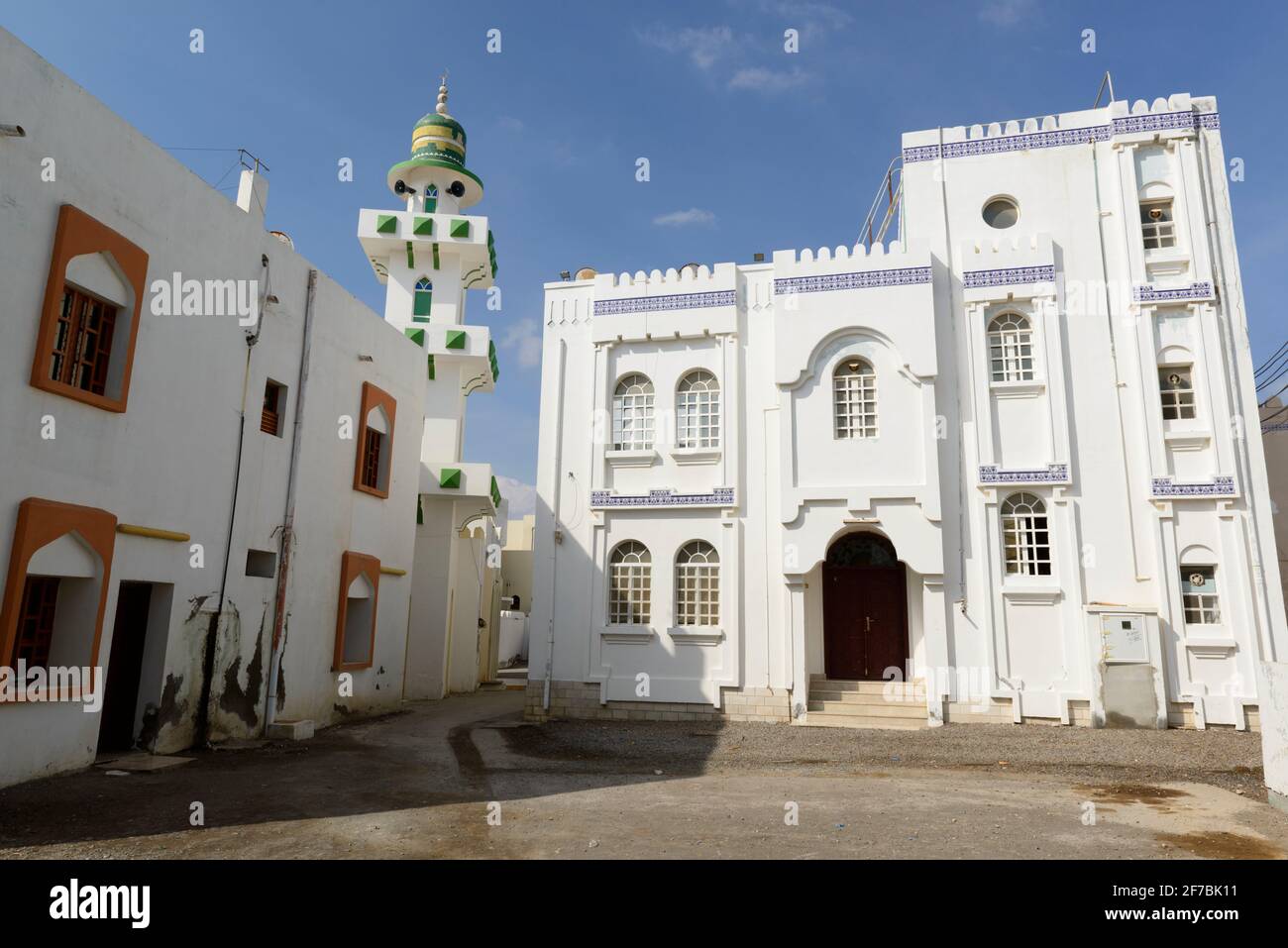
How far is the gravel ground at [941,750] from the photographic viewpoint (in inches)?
447

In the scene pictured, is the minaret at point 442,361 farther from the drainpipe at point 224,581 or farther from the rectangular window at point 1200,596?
the rectangular window at point 1200,596

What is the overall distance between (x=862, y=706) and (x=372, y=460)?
35.0 ft

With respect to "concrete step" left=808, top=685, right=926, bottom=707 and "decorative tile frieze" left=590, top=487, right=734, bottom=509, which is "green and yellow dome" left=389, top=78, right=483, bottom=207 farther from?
"concrete step" left=808, top=685, right=926, bottom=707

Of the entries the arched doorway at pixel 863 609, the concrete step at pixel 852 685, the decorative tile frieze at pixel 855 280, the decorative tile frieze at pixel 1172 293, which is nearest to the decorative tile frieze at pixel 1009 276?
the decorative tile frieze at pixel 855 280

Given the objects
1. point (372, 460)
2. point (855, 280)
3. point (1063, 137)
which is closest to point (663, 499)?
point (855, 280)

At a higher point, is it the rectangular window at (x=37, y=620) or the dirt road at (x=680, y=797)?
the rectangular window at (x=37, y=620)

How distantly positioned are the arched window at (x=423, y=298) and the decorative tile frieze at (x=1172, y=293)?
1715 centimetres

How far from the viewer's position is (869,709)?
14414mm

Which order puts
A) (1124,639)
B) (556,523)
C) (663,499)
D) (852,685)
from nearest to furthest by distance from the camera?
(1124,639), (852,685), (663,499), (556,523)

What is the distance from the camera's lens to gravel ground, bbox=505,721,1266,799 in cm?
1134

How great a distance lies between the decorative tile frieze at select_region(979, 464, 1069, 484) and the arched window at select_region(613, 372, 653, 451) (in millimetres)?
6190

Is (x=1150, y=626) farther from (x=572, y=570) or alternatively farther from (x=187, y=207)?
(x=187, y=207)

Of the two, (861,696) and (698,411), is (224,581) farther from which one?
(861,696)
